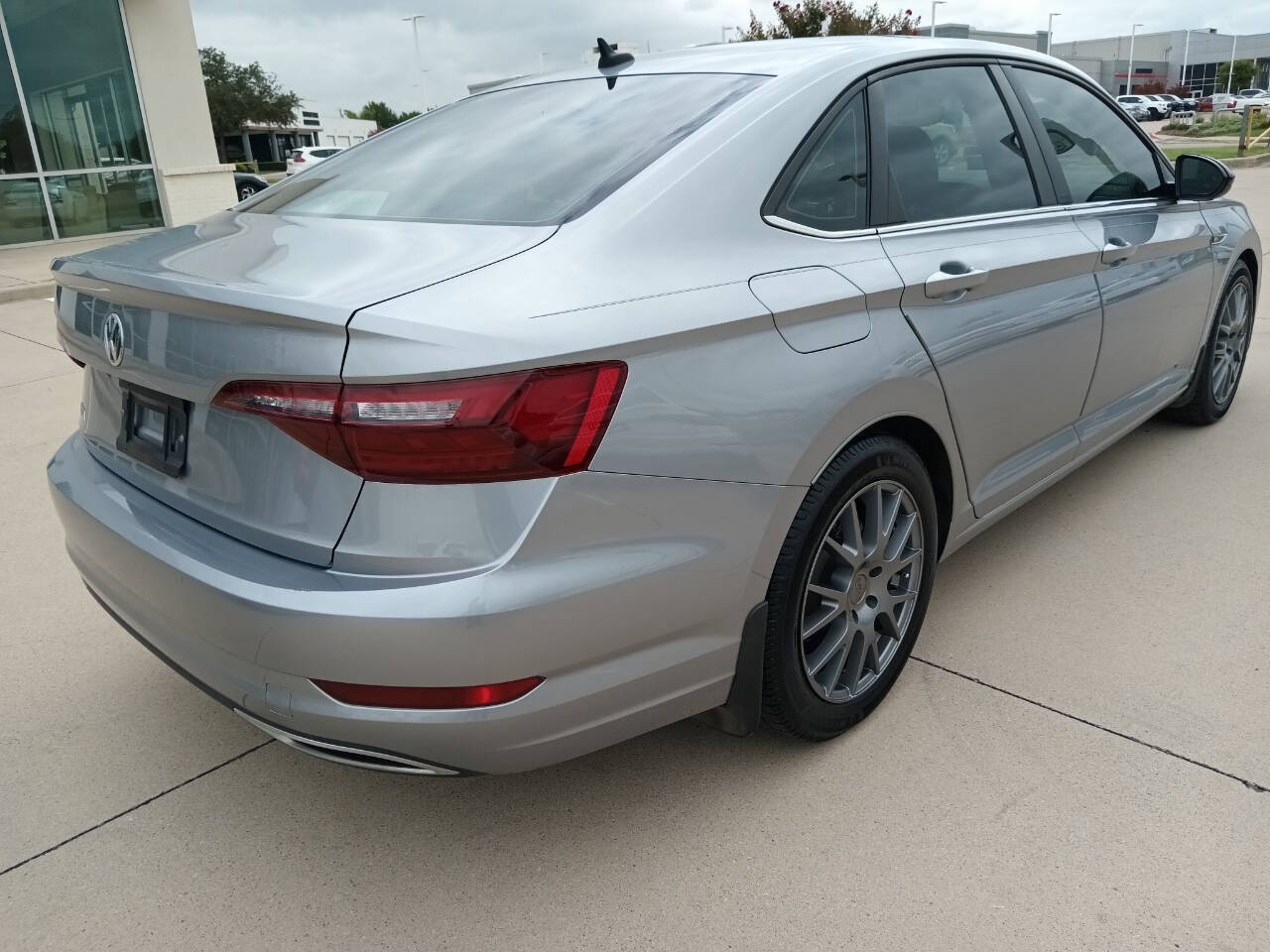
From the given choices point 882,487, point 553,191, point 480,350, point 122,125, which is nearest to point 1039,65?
point 882,487

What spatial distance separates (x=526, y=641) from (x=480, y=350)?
497mm

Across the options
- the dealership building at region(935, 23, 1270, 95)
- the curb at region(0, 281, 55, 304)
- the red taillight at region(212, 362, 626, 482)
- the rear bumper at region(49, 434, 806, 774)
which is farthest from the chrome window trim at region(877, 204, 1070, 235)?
the dealership building at region(935, 23, 1270, 95)

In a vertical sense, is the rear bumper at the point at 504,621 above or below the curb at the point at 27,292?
above

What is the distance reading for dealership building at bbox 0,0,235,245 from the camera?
45.6ft

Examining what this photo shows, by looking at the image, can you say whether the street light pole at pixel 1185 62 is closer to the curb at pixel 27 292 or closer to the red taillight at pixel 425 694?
the curb at pixel 27 292

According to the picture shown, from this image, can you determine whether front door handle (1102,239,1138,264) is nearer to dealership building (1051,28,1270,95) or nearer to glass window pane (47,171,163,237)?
glass window pane (47,171,163,237)

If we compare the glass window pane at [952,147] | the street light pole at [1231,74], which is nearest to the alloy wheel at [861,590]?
the glass window pane at [952,147]

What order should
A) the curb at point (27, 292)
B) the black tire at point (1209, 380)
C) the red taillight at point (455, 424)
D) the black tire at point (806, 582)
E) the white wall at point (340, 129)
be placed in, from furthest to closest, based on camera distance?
the white wall at point (340, 129), the curb at point (27, 292), the black tire at point (1209, 380), the black tire at point (806, 582), the red taillight at point (455, 424)

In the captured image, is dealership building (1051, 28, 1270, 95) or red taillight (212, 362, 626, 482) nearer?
red taillight (212, 362, 626, 482)

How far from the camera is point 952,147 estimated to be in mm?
2783

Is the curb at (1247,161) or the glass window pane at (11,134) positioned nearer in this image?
the glass window pane at (11,134)

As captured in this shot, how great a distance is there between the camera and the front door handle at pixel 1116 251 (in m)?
3.22

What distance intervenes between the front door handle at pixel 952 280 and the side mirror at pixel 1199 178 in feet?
5.67

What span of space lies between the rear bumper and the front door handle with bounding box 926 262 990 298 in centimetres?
73
